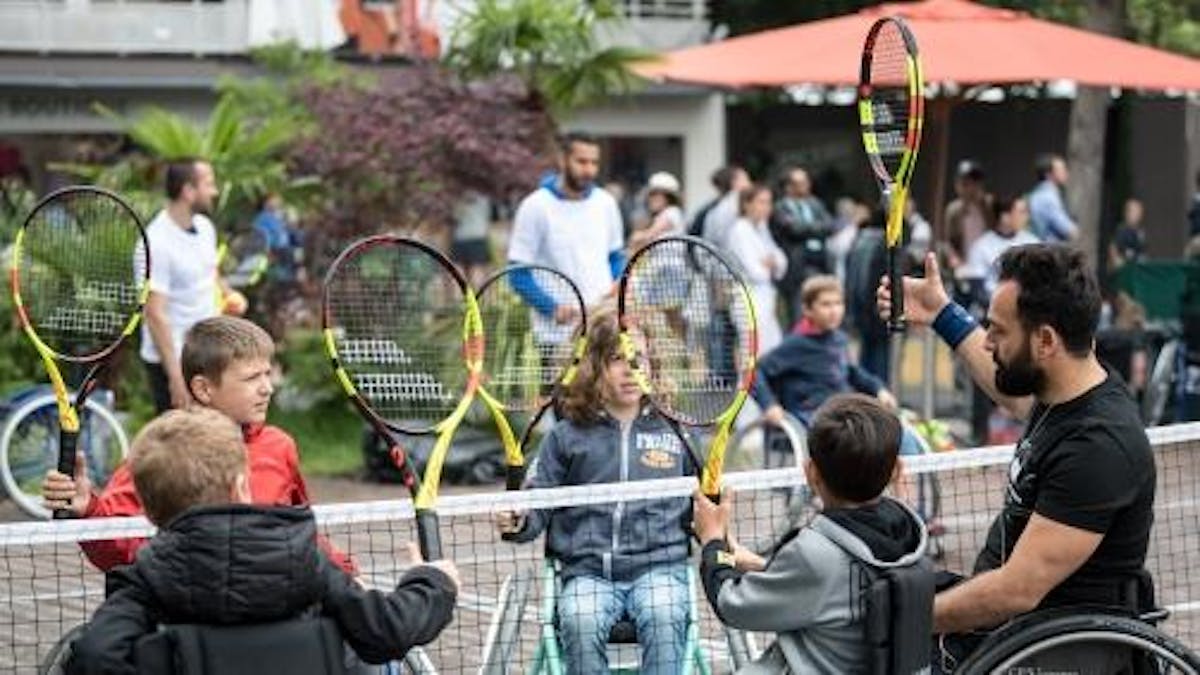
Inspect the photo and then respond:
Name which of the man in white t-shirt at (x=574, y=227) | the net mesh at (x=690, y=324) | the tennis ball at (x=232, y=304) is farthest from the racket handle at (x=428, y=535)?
the man in white t-shirt at (x=574, y=227)

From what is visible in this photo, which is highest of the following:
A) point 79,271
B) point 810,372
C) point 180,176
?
point 180,176

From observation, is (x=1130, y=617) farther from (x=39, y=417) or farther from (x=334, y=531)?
(x=39, y=417)

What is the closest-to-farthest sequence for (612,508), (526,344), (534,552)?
(612,508) < (526,344) < (534,552)

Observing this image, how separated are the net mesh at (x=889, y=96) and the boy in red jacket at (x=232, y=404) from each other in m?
1.77

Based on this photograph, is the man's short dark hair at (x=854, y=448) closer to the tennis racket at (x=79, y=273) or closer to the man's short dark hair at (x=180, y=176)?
the tennis racket at (x=79, y=273)

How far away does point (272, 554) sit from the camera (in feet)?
13.7

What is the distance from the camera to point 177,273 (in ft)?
31.0

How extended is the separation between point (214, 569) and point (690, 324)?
3.48m

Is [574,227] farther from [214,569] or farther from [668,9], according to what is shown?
[668,9]

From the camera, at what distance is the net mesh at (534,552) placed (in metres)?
5.57

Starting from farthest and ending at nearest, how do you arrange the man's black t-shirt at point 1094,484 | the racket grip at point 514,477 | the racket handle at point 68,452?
1. the racket grip at point 514,477
2. the racket handle at point 68,452
3. the man's black t-shirt at point 1094,484

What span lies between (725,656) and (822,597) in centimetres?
234

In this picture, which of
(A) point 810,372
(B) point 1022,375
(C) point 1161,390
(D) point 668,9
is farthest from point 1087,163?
(B) point 1022,375

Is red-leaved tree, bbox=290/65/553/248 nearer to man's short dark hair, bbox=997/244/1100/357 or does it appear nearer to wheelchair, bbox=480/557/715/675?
wheelchair, bbox=480/557/715/675
